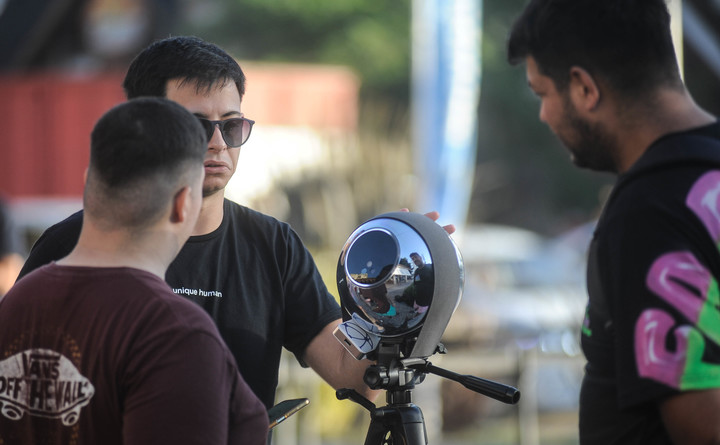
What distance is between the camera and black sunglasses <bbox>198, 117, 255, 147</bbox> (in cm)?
281

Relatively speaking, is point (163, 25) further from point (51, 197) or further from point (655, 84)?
point (655, 84)

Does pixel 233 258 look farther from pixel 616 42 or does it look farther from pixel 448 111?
pixel 448 111

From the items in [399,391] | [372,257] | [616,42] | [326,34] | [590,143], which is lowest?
[399,391]

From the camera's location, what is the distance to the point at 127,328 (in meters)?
2.00

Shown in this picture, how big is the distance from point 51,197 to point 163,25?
308 cm

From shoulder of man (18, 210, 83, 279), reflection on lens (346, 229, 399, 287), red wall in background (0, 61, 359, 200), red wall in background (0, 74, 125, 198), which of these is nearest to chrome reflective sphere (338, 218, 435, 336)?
reflection on lens (346, 229, 399, 287)

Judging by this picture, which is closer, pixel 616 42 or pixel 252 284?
pixel 616 42

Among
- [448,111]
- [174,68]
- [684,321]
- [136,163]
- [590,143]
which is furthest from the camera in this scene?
[448,111]

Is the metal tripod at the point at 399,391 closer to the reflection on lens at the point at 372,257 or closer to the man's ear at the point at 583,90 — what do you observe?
the reflection on lens at the point at 372,257

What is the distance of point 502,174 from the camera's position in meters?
28.2

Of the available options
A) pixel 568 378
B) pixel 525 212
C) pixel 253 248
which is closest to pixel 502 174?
pixel 525 212

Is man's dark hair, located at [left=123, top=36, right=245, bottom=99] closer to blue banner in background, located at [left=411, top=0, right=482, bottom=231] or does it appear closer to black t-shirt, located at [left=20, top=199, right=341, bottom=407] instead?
black t-shirt, located at [left=20, top=199, right=341, bottom=407]

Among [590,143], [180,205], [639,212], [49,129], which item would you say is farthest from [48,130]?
[639,212]

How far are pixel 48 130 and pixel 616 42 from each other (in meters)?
13.4
